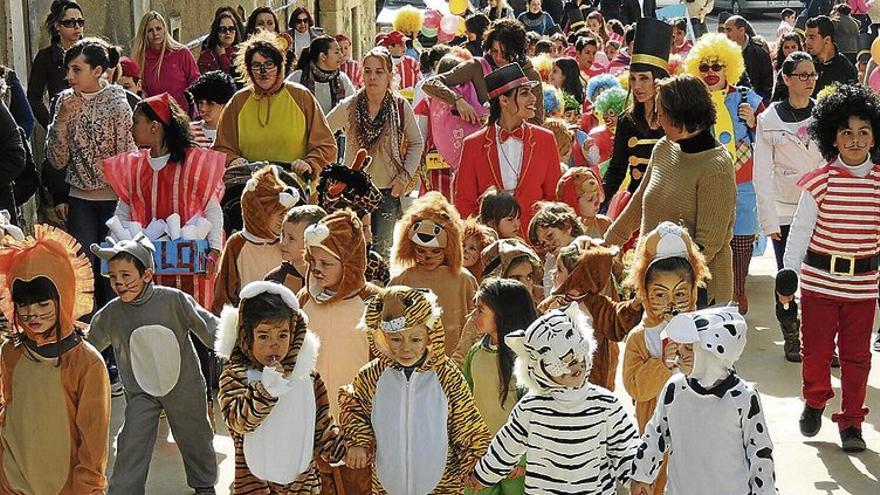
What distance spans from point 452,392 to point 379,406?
0.26m

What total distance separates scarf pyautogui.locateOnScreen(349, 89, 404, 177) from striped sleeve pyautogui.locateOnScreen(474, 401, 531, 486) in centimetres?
470

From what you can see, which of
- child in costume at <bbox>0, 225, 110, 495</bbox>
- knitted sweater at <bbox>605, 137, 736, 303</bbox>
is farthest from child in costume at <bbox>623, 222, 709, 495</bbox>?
child in costume at <bbox>0, 225, 110, 495</bbox>

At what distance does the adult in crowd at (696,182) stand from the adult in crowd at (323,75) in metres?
4.37

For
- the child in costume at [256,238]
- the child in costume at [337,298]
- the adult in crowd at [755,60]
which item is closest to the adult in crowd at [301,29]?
the adult in crowd at [755,60]

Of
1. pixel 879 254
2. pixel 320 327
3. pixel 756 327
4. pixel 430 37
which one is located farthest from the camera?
pixel 430 37

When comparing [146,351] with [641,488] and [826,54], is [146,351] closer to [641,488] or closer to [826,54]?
[641,488]

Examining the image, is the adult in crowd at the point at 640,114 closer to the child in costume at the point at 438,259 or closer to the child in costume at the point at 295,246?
the child in costume at the point at 438,259

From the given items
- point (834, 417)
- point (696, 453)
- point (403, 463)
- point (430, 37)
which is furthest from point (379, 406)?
point (430, 37)

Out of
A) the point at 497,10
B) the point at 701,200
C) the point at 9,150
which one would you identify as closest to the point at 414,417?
the point at 701,200

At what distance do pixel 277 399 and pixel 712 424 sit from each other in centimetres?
148

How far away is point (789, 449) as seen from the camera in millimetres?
7781

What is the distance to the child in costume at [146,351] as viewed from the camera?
679cm

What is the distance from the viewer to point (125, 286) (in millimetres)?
6754

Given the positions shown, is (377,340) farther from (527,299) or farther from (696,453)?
(696,453)
